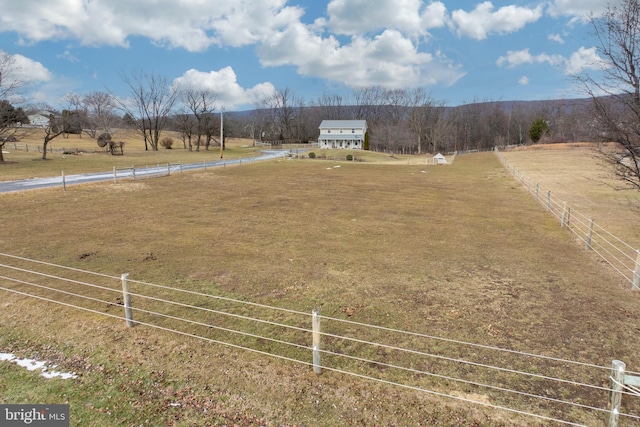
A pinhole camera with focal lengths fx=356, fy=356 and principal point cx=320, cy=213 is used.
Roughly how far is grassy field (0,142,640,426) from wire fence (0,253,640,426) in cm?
17

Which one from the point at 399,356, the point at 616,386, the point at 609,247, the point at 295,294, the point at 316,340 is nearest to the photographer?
the point at 616,386

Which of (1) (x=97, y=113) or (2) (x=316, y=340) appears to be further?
(1) (x=97, y=113)

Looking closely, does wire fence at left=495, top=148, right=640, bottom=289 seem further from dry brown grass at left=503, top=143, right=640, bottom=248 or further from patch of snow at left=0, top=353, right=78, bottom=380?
patch of snow at left=0, top=353, right=78, bottom=380

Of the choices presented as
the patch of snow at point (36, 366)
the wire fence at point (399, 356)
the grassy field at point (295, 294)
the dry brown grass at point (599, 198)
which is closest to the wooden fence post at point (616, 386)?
the wire fence at point (399, 356)

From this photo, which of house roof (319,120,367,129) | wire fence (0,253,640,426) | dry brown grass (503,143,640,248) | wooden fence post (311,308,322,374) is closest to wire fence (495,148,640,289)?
dry brown grass (503,143,640,248)

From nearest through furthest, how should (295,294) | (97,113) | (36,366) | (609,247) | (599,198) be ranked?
1. (36,366)
2. (295,294)
3. (609,247)
4. (599,198)
5. (97,113)

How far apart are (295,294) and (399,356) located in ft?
9.37

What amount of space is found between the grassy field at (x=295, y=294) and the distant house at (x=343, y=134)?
59.7m

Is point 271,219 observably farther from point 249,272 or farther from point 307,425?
point 307,425

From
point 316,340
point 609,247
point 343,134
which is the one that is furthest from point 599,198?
point 343,134

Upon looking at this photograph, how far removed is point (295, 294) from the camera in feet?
25.3

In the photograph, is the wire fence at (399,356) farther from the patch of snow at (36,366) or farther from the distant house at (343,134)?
the distant house at (343,134)

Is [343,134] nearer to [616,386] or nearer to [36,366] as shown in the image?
[36,366]

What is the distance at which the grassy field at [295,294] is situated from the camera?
4496mm
